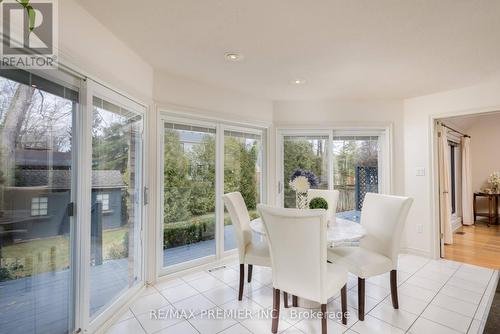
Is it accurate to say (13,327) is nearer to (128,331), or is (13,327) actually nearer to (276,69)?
(128,331)

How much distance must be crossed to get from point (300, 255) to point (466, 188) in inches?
231

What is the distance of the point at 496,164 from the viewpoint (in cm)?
583

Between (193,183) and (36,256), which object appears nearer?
(36,256)

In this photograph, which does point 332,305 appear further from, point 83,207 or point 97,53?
point 97,53

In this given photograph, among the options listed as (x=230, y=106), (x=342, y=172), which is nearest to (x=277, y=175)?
(x=342, y=172)

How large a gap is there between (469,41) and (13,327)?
392 cm

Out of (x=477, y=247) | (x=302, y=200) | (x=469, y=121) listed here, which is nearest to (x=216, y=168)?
(x=302, y=200)

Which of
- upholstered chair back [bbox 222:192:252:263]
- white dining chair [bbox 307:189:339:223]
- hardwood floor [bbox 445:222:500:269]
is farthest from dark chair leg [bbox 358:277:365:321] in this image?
hardwood floor [bbox 445:222:500:269]

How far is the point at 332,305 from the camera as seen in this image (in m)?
2.44

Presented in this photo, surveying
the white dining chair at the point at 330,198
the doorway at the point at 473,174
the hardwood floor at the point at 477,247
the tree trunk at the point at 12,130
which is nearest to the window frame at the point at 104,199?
the tree trunk at the point at 12,130

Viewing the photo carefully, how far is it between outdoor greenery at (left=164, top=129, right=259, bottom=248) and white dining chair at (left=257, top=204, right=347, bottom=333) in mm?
1562

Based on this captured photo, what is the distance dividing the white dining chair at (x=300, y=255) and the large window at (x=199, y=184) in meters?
1.57

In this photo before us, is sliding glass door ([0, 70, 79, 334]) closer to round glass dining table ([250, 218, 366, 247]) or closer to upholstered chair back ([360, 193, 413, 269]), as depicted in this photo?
round glass dining table ([250, 218, 366, 247])

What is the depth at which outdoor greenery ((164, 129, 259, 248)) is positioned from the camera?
3143mm
